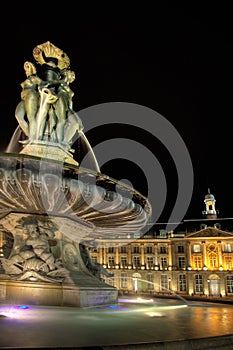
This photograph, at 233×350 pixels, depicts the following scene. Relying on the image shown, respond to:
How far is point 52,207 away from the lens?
372 inches

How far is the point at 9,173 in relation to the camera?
26.5 ft

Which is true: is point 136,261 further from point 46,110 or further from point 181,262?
point 46,110

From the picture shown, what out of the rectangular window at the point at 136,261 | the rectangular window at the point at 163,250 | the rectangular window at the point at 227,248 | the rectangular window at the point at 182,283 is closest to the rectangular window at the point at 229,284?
the rectangular window at the point at 227,248

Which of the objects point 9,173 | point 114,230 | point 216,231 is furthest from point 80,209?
point 216,231

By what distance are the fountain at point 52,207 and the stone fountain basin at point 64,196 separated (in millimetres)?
21

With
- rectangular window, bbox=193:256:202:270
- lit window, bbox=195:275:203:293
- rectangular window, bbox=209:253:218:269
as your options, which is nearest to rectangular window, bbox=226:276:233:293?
rectangular window, bbox=209:253:218:269

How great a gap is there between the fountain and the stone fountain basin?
0.07 ft

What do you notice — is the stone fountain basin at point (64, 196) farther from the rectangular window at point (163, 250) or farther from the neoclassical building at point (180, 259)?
the rectangular window at point (163, 250)

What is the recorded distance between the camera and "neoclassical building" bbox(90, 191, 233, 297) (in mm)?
64750

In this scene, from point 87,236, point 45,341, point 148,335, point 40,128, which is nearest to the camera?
point 45,341

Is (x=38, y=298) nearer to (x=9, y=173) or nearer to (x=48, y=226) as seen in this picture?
(x=48, y=226)

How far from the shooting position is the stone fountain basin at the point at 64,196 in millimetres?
8180

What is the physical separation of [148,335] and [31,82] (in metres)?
9.05

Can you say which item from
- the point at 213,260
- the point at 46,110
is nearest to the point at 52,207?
the point at 46,110
